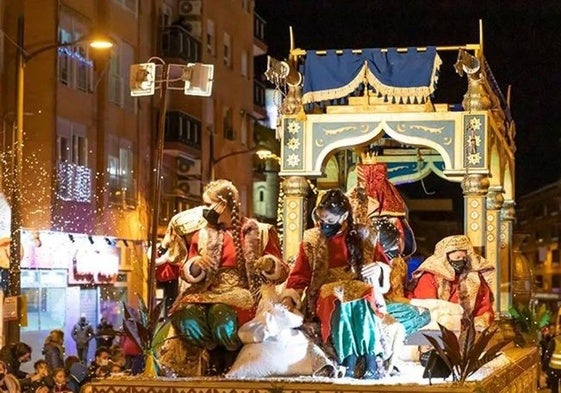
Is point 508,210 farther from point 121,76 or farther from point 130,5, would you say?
point 130,5

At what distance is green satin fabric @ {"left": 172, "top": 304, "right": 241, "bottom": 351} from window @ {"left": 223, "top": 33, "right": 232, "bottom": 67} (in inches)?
1369

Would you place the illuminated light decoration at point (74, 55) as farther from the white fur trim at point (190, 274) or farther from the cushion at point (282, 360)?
the cushion at point (282, 360)

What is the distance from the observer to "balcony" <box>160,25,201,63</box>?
3625cm

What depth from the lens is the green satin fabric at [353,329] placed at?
29.9ft

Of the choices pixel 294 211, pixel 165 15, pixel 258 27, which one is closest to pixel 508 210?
pixel 294 211

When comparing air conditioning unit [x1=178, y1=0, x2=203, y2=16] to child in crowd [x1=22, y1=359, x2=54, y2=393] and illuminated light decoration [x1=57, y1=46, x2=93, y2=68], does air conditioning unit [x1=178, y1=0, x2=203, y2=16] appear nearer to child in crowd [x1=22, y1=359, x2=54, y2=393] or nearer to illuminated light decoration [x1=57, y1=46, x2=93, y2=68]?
illuminated light decoration [x1=57, y1=46, x2=93, y2=68]

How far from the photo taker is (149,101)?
35688mm

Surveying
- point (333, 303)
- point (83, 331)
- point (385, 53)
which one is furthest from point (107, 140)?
point (333, 303)

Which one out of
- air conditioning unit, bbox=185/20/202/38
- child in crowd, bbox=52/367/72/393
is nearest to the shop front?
air conditioning unit, bbox=185/20/202/38

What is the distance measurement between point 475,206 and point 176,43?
23165 millimetres

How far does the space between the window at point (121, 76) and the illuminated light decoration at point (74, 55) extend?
1329 millimetres

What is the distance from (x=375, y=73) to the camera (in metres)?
14.8

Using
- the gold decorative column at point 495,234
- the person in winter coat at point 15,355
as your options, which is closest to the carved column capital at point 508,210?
the gold decorative column at point 495,234

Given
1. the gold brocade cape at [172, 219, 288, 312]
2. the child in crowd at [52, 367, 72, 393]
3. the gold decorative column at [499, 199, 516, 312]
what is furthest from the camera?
the gold decorative column at [499, 199, 516, 312]
